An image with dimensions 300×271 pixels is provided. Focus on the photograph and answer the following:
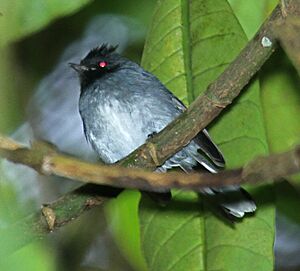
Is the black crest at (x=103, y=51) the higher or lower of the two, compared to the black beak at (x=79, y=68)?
higher

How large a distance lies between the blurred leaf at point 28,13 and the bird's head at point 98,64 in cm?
130

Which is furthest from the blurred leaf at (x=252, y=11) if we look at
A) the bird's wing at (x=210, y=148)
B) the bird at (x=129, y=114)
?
the bird at (x=129, y=114)

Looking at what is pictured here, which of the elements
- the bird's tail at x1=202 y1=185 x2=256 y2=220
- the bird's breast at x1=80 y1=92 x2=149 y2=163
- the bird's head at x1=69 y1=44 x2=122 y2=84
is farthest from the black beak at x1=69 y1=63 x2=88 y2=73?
the bird's tail at x1=202 y1=185 x2=256 y2=220

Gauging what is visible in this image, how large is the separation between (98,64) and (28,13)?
1.34 m

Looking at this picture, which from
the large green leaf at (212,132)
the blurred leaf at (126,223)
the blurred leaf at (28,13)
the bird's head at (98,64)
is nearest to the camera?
the blurred leaf at (28,13)

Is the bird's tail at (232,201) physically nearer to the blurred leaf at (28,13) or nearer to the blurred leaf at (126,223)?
the blurred leaf at (126,223)

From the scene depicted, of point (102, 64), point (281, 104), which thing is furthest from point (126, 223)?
point (102, 64)

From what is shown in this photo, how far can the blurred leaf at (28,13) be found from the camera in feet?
4.26

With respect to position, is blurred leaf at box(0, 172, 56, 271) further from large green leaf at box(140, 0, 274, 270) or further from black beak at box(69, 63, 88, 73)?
black beak at box(69, 63, 88, 73)

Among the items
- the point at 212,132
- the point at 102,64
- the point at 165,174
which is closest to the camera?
the point at 165,174

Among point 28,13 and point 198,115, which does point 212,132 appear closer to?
point 198,115

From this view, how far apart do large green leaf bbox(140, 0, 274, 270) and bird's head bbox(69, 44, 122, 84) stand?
75 cm

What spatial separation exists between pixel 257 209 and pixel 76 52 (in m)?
1.55

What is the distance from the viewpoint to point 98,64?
2.70 metres
